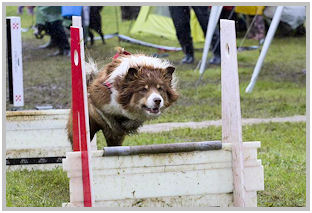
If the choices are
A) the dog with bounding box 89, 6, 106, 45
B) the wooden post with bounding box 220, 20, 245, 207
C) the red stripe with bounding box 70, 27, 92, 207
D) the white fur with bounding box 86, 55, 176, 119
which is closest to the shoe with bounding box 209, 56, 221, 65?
the dog with bounding box 89, 6, 106, 45

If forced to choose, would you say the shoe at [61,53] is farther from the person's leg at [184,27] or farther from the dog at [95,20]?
the person's leg at [184,27]

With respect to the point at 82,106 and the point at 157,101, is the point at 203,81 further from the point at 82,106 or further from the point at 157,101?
the point at 82,106

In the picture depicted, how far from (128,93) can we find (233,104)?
46.1 inches

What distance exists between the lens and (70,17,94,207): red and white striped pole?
4512mm

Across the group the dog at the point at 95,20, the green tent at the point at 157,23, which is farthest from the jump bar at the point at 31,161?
the green tent at the point at 157,23

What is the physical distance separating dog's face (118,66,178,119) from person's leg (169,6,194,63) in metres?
8.26

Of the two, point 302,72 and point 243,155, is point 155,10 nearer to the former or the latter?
point 302,72

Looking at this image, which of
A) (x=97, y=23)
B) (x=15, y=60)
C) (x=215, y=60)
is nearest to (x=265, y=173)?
(x=15, y=60)

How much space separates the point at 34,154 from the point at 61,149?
29cm

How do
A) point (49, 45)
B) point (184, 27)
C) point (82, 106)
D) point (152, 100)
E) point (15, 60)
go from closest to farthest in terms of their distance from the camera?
point (82, 106)
point (152, 100)
point (15, 60)
point (184, 27)
point (49, 45)

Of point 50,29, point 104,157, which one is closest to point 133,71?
point 104,157

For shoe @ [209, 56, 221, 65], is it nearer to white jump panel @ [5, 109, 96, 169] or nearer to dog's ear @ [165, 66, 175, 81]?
white jump panel @ [5, 109, 96, 169]

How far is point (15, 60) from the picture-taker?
25.9 feet

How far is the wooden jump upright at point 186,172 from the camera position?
15.3ft
